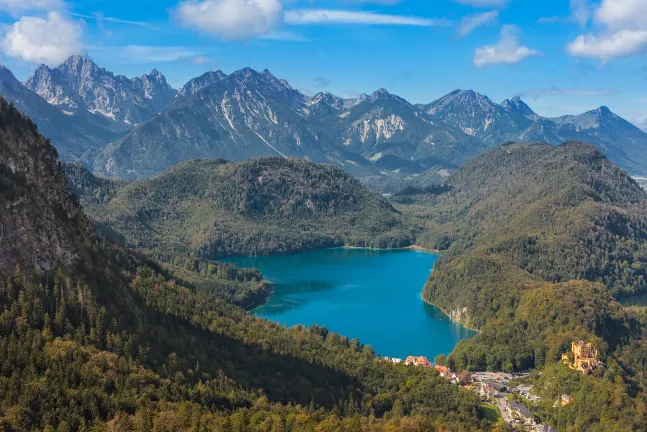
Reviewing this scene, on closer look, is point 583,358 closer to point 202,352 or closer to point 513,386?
point 513,386

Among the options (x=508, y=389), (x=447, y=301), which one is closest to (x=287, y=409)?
(x=508, y=389)

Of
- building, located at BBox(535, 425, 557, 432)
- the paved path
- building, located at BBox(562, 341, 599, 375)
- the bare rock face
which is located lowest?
building, located at BBox(535, 425, 557, 432)

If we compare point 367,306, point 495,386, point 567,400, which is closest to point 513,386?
point 495,386

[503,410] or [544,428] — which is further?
[503,410]

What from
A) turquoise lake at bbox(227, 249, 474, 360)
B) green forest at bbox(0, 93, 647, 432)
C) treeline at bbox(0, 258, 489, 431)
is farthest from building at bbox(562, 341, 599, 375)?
turquoise lake at bbox(227, 249, 474, 360)

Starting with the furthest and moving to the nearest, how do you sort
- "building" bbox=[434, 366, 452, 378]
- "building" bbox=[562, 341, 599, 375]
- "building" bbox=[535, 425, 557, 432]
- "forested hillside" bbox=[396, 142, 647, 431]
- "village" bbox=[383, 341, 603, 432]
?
1. "building" bbox=[434, 366, 452, 378]
2. "building" bbox=[562, 341, 599, 375]
3. "forested hillside" bbox=[396, 142, 647, 431]
4. "village" bbox=[383, 341, 603, 432]
5. "building" bbox=[535, 425, 557, 432]

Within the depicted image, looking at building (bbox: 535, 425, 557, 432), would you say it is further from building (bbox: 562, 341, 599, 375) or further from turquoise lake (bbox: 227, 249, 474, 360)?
turquoise lake (bbox: 227, 249, 474, 360)
